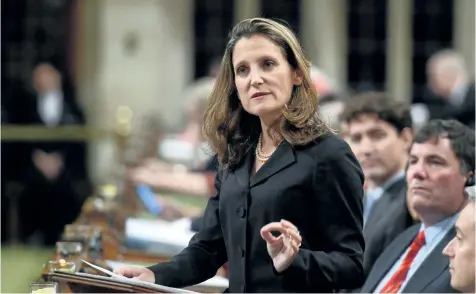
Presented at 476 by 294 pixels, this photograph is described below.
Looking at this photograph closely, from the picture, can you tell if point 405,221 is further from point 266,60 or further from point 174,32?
point 174,32

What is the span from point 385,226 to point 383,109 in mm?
892

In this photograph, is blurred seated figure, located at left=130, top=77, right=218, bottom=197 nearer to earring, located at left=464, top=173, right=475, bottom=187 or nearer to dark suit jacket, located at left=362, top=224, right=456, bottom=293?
Answer: dark suit jacket, located at left=362, top=224, right=456, bottom=293

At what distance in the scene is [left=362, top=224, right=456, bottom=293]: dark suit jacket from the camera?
15.2 feet

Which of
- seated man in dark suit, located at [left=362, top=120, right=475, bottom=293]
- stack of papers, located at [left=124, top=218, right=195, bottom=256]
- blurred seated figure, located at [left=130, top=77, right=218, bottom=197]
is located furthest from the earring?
blurred seated figure, located at [left=130, top=77, right=218, bottom=197]

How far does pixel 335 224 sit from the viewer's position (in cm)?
395

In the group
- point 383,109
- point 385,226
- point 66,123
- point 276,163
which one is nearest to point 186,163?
point 383,109

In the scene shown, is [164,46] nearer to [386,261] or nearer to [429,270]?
[386,261]

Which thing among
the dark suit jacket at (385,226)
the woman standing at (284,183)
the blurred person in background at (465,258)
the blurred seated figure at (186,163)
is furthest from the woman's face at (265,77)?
the blurred seated figure at (186,163)

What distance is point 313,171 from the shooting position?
3951mm

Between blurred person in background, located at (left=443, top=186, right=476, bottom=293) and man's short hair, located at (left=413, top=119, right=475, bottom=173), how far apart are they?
731mm

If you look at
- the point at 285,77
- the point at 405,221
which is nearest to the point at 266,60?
the point at 285,77

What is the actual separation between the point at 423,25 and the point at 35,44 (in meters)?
4.49

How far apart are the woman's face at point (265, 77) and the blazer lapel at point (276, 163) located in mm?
84

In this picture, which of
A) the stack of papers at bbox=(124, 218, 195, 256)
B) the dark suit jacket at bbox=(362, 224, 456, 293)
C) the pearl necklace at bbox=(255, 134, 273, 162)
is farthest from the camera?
the stack of papers at bbox=(124, 218, 195, 256)
